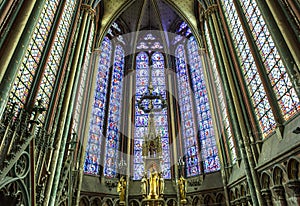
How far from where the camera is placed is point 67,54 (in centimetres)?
1172

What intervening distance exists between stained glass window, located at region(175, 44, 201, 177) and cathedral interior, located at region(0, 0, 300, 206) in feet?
0.24

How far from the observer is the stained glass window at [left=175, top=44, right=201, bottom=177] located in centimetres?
1436

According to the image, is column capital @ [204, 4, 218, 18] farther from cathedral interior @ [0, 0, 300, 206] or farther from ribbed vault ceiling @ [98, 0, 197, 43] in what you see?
ribbed vault ceiling @ [98, 0, 197, 43]

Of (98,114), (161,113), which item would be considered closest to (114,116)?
(98,114)

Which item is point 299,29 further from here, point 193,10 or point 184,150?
point 193,10

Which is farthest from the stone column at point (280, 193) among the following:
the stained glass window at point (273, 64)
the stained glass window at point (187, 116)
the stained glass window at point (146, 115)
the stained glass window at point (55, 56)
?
the stained glass window at point (55, 56)

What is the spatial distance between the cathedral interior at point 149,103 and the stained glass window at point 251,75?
0.18 ft

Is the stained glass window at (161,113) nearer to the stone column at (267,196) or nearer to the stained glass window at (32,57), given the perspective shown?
the stone column at (267,196)

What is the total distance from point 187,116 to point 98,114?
5.58 meters

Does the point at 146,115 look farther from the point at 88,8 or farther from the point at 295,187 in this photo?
the point at 295,187

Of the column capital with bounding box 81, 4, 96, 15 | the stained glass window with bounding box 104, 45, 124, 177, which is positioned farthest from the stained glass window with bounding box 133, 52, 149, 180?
the column capital with bounding box 81, 4, 96, 15

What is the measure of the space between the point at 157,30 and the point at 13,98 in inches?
580

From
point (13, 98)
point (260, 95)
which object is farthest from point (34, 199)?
point (260, 95)

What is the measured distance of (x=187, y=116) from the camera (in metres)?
16.1
